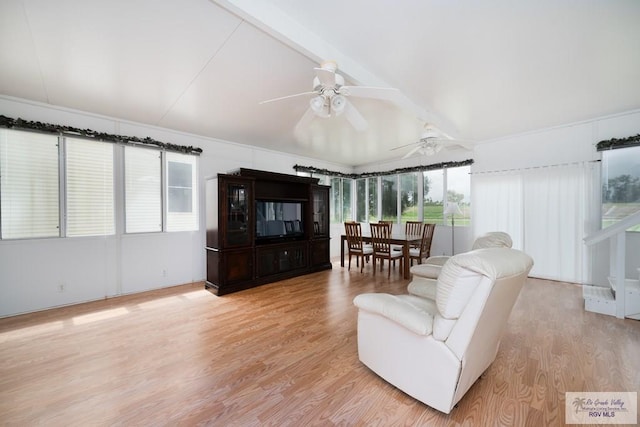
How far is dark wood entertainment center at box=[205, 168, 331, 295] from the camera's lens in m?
4.00

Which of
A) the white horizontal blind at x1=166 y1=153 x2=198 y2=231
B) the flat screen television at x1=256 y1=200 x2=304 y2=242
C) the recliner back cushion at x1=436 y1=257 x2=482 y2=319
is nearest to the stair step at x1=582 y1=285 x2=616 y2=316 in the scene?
the recliner back cushion at x1=436 y1=257 x2=482 y2=319

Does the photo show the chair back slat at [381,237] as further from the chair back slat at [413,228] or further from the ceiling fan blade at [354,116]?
the ceiling fan blade at [354,116]

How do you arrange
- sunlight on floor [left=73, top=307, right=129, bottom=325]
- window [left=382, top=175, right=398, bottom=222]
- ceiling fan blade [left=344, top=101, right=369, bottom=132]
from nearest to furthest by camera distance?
ceiling fan blade [left=344, top=101, right=369, bottom=132], sunlight on floor [left=73, top=307, right=129, bottom=325], window [left=382, top=175, right=398, bottom=222]

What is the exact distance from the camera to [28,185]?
10.3 feet

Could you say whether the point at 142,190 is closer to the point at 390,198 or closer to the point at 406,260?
the point at 406,260

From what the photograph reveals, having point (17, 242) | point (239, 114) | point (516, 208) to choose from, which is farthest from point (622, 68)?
point (17, 242)

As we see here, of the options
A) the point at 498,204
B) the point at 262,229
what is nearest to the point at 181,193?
the point at 262,229

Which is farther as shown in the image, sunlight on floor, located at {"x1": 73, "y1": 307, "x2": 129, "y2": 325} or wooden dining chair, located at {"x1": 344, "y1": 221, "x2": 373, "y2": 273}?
wooden dining chair, located at {"x1": 344, "y1": 221, "x2": 373, "y2": 273}

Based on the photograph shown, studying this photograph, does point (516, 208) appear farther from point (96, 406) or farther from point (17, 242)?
Answer: point (17, 242)

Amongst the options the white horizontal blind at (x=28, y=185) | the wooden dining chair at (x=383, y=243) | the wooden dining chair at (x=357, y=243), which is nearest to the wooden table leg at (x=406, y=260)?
the wooden dining chair at (x=383, y=243)

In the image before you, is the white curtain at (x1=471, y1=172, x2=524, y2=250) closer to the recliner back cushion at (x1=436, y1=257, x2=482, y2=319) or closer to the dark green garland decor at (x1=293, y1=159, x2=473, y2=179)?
the dark green garland decor at (x1=293, y1=159, x2=473, y2=179)

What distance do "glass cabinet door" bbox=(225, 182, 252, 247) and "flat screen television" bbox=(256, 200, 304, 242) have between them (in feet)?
1.21

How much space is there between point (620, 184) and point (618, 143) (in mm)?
626

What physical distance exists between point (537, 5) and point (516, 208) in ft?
12.8
